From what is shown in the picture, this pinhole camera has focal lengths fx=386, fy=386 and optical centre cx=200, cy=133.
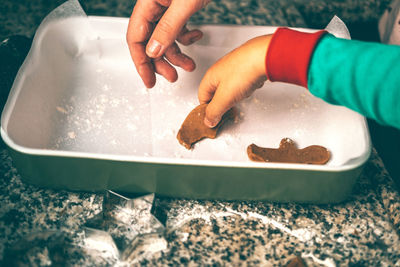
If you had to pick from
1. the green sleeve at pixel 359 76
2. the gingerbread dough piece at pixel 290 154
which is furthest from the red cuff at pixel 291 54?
the gingerbread dough piece at pixel 290 154

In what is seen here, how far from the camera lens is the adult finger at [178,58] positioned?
0.61 m

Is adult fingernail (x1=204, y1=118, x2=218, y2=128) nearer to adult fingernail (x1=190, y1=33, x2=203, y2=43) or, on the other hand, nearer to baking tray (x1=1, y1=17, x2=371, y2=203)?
baking tray (x1=1, y1=17, x2=371, y2=203)

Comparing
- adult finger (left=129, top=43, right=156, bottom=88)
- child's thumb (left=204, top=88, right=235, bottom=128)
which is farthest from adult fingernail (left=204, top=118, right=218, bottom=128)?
adult finger (left=129, top=43, right=156, bottom=88)

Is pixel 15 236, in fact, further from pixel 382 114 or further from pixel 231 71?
pixel 382 114

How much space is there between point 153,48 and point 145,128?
0.41ft

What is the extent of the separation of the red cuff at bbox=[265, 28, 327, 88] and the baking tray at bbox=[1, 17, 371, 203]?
0.35 ft

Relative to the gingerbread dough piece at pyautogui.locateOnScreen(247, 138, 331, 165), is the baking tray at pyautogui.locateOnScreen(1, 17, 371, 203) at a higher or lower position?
higher

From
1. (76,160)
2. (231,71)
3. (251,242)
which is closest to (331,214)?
(251,242)

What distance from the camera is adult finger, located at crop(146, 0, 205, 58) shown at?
1.71 feet

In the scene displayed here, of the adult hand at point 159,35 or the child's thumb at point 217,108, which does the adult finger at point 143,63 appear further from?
the child's thumb at point 217,108

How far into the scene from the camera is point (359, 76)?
1.33ft

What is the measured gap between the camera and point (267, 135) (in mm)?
595

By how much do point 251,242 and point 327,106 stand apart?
25 cm

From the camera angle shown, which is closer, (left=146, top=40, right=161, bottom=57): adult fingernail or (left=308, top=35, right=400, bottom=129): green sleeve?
(left=308, top=35, right=400, bottom=129): green sleeve
